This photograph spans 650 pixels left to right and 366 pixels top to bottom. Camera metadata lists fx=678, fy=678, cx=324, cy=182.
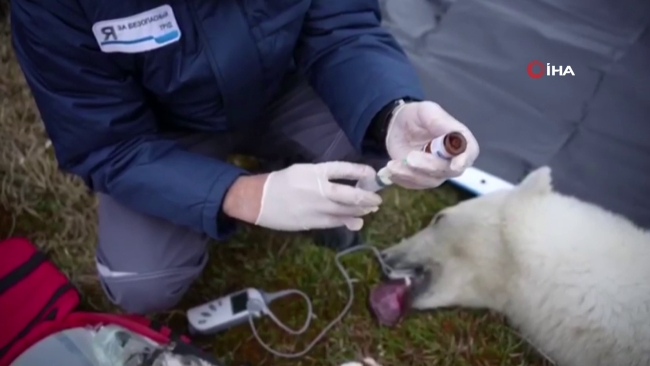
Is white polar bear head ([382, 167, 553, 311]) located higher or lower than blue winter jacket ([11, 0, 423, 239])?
lower

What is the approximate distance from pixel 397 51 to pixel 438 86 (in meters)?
0.40

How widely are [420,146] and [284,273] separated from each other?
43cm

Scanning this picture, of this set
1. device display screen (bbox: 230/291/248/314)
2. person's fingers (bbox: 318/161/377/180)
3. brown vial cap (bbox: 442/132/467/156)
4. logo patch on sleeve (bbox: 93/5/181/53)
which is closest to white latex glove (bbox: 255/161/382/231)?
person's fingers (bbox: 318/161/377/180)

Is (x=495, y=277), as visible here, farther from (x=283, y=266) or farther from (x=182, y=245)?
(x=182, y=245)

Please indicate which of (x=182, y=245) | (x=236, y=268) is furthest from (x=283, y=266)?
(x=182, y=245)

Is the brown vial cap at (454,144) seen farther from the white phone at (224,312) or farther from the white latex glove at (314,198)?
the white phone at (224,312)

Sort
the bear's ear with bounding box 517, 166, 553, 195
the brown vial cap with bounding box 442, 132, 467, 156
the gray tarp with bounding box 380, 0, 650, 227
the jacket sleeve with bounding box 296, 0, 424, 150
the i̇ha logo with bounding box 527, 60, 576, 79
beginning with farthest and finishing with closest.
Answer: the i̇ha logo with bounding box 527, 60, 576, 79, the gray tarp with bounding box 380, 0, 650, 227, the bear's ear with bounding box 517, 166, 553, 195, the jacket sleeve with bounding box 296, 0, 424, 150, the brown vial cap with bounding box 442, 132, 467, 156

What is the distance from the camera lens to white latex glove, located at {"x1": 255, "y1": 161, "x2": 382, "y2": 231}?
0.81m

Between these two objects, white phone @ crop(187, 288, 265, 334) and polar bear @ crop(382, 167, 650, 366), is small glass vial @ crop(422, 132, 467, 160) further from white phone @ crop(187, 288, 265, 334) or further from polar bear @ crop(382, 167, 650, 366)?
white phone @ crop(187, 288, 265, 334)

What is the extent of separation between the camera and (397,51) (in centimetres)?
101

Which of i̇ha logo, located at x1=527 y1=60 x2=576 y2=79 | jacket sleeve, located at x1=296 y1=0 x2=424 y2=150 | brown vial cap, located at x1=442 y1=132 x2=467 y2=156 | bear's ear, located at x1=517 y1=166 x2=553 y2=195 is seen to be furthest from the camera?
i̇ha logo, located at x1=527 y1=60 x2=576 y2=79

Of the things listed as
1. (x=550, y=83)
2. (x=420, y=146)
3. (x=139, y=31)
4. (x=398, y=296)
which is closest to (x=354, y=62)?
(x=420, y=146)

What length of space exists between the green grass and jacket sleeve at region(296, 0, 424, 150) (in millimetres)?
329

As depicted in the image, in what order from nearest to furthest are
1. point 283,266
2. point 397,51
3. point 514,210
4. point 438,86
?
point 397,51 < point 514,210 < point 283,266 < point 438,86
